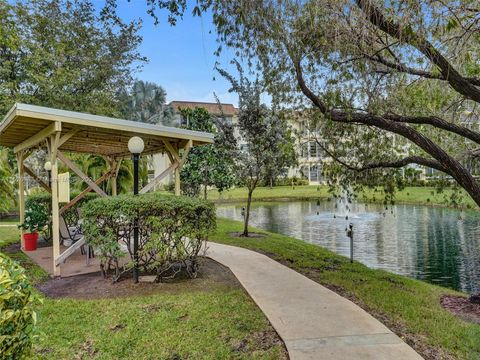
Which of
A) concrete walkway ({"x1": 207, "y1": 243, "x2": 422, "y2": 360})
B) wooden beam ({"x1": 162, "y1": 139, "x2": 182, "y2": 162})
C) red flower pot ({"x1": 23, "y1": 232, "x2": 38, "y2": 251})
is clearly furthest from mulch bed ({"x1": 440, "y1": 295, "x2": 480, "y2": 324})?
red flower pot ({"x1": 23, "y1": 232, "x2": 38, "y2": 251})

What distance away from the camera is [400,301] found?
587 centimetres

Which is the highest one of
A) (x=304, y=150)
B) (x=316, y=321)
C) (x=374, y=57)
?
(x=374, y=57)

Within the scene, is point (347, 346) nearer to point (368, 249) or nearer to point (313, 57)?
point (313, 57)

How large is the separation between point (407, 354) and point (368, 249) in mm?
9108

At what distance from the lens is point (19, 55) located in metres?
15.1

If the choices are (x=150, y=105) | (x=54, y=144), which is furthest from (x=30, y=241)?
(x=150, y=105)

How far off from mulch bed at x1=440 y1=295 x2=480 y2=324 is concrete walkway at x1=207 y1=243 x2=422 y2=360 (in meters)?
1.96

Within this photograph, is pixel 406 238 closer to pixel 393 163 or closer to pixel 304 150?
pixel 304 150

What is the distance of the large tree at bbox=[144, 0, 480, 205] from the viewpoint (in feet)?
15.7

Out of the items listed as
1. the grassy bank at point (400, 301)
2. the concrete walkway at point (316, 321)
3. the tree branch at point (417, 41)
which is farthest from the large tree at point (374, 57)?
the concrete walkway at point (316, 321)

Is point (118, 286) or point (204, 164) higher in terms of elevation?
point (204, 164)

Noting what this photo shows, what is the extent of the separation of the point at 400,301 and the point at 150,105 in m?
35.3

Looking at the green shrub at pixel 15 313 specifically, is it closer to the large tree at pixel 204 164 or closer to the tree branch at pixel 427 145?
the tree branch at pixel 427 145

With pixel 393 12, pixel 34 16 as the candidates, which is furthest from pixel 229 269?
pixel 34 16
